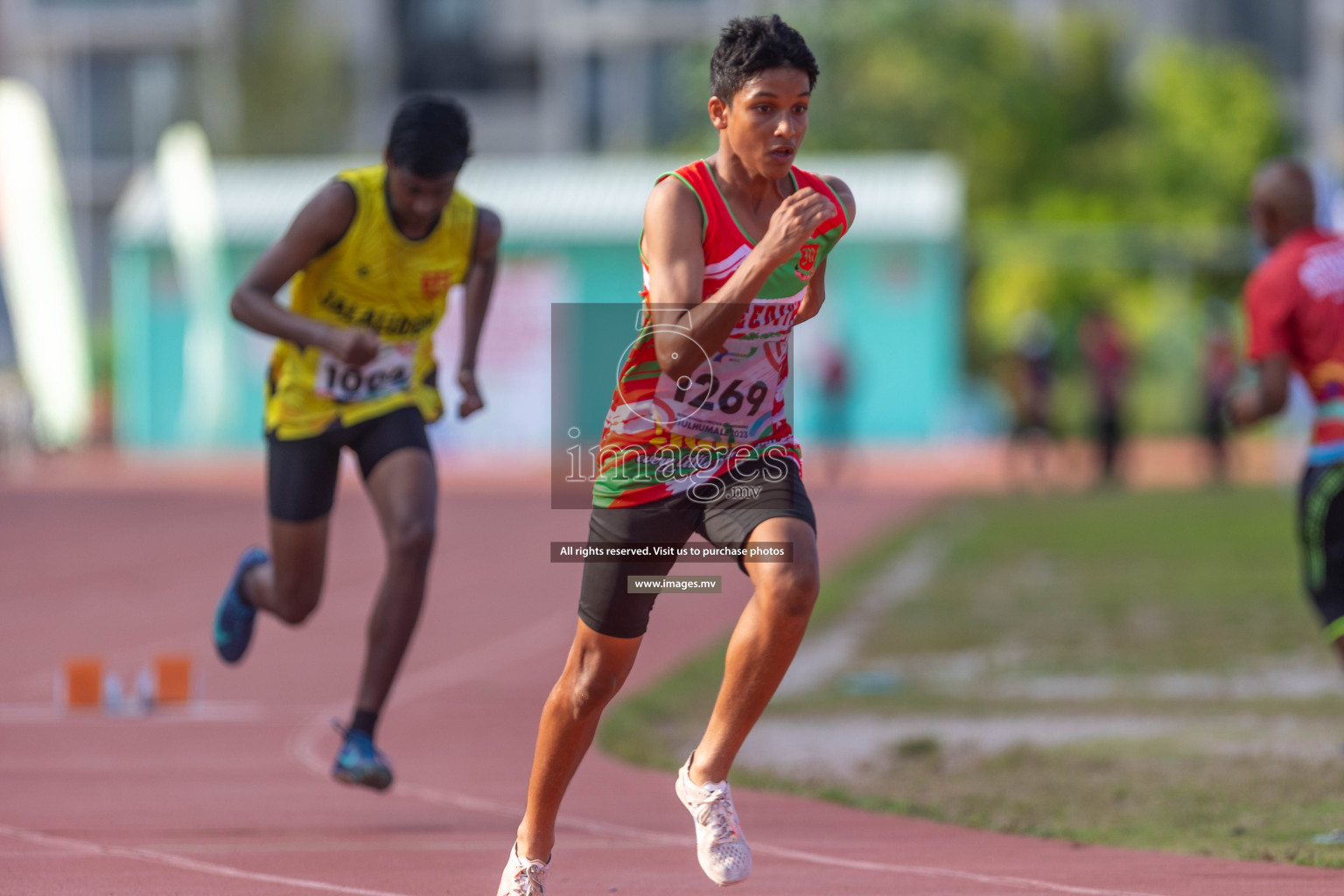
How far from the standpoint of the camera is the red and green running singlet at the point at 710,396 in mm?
4191

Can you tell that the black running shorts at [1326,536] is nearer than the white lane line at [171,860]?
No

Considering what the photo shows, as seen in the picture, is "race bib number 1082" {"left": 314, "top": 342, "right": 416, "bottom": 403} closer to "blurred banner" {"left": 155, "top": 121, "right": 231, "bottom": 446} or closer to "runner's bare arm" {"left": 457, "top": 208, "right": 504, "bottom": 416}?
"runner's bare arm" {"left": 457, "top": 208, "right": 504, "bottom": 416}

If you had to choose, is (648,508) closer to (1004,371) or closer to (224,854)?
(224,854)

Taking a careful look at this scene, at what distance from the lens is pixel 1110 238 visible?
108 feet

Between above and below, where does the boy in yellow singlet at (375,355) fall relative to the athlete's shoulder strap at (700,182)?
below

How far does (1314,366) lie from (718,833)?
3.30 meters

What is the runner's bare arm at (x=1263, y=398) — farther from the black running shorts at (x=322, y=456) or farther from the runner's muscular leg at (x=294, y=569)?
the runner's muscular leg at (x=294, y=569)

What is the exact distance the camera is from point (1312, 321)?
6.30m

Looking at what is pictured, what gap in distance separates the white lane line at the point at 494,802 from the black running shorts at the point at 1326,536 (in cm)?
212

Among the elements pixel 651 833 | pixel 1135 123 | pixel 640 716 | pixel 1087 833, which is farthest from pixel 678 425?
pixel 1135 123

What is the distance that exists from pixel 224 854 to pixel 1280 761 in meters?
3.89

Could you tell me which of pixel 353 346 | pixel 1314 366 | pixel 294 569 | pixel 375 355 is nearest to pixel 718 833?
pixel 353 346

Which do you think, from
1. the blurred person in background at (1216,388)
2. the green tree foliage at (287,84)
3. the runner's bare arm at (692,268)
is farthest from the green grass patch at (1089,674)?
the green tree foliage at (287,84)

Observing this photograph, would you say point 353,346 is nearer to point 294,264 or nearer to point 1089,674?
point 294,264
